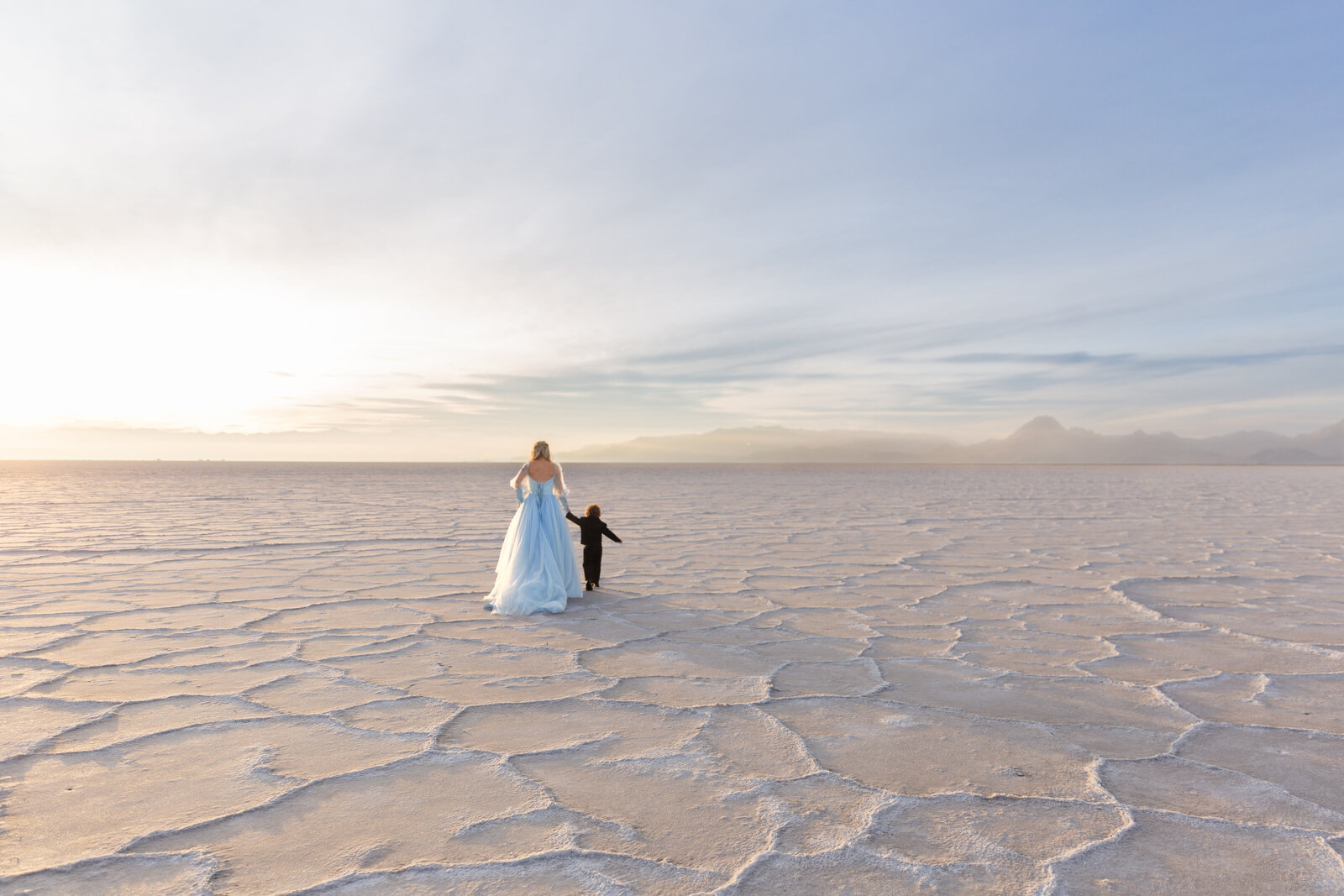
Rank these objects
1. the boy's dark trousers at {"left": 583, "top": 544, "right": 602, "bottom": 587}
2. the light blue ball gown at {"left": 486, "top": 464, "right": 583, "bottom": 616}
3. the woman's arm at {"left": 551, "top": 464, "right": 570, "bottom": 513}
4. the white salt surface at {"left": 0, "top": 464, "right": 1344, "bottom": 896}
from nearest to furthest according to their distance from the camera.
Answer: the white salt surface at {"left": 0, "top": 464, "right": 1344, "bottom": 896} < the light blue ball gown at {"left": 486, "top": 464, "right": 583, "bottom": 616} < the woman's arm at {"left": 551, "top": 464, "right": 570, "bottom": 513} < the boy's dark trousers at {"left": 583, "top": 544, "right": 602, "bottom": 587}

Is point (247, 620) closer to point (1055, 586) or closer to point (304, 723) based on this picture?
point (304, 723)

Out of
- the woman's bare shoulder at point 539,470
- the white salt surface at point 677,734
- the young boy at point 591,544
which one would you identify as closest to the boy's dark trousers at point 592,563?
the young boy at point 591,544

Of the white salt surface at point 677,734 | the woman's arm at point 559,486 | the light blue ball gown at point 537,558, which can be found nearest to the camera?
the white salt surface at point 677,734

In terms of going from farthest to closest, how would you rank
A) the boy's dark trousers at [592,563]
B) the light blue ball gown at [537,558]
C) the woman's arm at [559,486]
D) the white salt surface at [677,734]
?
the boy's dark trousers at [592,563]
the woman's arm at [559,486]
the light blue ball gown at [537,558]
the white salt surface at [677,734]

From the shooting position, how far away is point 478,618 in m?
4.38

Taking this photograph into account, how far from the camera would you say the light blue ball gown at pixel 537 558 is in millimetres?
4547

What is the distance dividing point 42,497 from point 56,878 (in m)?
19.9

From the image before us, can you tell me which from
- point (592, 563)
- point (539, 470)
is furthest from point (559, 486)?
point (592, 563)

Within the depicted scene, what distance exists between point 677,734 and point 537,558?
230cm

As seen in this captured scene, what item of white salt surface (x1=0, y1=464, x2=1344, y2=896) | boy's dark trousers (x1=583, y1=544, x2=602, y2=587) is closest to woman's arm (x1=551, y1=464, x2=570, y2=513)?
boy's dark trousers (x1=583, y1=544, x2=602, y2=587)

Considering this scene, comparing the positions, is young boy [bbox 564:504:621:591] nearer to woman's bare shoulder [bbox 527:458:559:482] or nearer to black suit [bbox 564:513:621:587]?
black suit [bbox 564:513:621:587]

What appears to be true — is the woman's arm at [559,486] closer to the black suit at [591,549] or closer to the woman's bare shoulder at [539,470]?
the woman's bare shoulder at [539,470]

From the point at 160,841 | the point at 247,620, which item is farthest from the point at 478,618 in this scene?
the point at 160,841

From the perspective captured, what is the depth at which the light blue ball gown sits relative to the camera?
455cm
